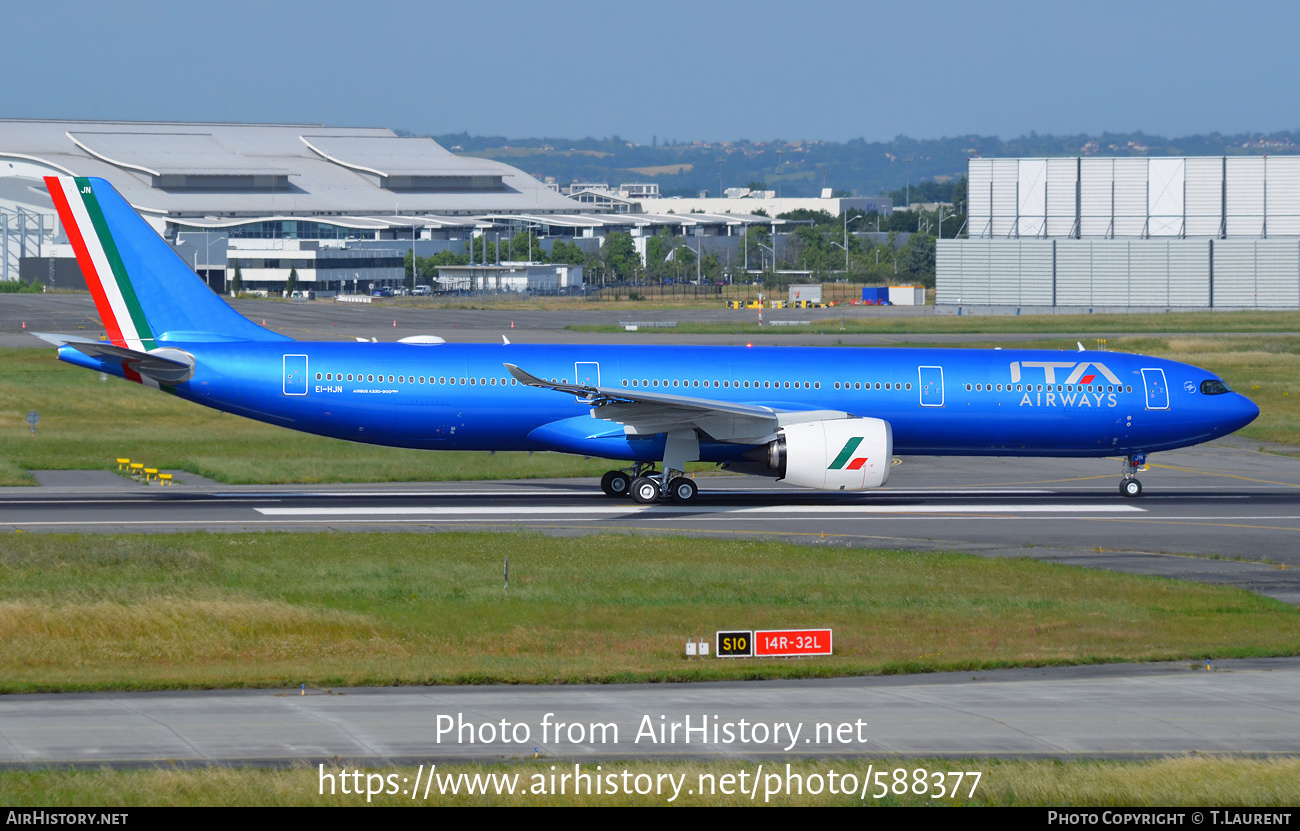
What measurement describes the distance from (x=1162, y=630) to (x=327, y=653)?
1381cm

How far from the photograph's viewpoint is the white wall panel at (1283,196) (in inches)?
5236

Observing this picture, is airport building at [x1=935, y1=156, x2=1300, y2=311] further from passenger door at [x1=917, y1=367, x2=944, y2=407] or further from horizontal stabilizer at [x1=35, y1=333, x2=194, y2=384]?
horizontal stabilizer at [x1=35, y1=333, x2=194, y2=384]

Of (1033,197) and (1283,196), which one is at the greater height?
(1033,197)

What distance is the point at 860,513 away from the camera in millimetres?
36312

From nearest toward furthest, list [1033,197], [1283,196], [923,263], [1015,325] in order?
[1015,325] < [1283,196] < [1033,197] < [923,263]

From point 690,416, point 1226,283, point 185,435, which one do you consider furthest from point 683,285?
point 690,416

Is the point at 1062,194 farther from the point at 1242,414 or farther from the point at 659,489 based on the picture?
the point at 659,489

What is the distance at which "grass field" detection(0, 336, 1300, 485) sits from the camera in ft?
142

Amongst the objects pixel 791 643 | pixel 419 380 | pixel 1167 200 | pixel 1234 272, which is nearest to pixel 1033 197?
pixel 1167 200

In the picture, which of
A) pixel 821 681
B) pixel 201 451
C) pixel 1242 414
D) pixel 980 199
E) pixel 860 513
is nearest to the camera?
pixel 821 681

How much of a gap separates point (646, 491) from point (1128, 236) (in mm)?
111410

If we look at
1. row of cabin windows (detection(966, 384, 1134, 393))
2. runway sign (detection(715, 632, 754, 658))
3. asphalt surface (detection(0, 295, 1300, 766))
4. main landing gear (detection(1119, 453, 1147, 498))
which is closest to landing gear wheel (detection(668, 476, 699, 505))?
asphalt surface (detection(0, 295, 1300, 766))

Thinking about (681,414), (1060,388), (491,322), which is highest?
(491,322)

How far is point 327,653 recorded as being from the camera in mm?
20891
